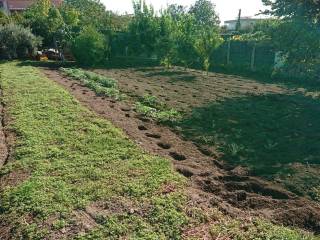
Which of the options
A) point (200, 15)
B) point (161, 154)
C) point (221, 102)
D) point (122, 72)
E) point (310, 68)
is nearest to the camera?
point (161, 154)

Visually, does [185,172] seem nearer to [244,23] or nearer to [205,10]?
[205,10]

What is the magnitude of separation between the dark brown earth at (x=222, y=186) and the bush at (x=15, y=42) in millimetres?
12401

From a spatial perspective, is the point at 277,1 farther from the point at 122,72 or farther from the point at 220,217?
the point at 220,217

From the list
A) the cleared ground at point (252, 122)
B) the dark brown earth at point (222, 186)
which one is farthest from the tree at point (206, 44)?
the dark brown earth at point (222, 186)

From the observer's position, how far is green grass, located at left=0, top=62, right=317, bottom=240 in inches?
140

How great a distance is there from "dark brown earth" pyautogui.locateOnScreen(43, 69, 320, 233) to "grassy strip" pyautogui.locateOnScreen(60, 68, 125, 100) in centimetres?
272

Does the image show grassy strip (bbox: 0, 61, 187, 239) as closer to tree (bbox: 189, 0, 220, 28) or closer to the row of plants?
the row of plants

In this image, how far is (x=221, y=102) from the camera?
930cm

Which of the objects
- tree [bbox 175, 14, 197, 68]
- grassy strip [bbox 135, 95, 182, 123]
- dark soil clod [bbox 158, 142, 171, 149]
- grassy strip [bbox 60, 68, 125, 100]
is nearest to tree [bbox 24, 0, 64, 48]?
grassy strip [bbox 60, 68, 125, 100]

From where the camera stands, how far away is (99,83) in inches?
432

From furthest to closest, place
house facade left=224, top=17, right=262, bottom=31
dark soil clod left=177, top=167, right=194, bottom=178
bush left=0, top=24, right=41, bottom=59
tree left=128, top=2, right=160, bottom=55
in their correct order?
house facade left=224, top=17, right=262, bottom=31
tree left=128, top=2, right=160, bottom=55
bush left=0, top=24, right=41, bottom=59
dark soil clod left=177, top=167, right=194, bottom=178

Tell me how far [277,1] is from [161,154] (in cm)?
933

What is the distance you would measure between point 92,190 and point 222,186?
1.59 metres

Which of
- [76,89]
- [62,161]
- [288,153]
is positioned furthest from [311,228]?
[76,89]
